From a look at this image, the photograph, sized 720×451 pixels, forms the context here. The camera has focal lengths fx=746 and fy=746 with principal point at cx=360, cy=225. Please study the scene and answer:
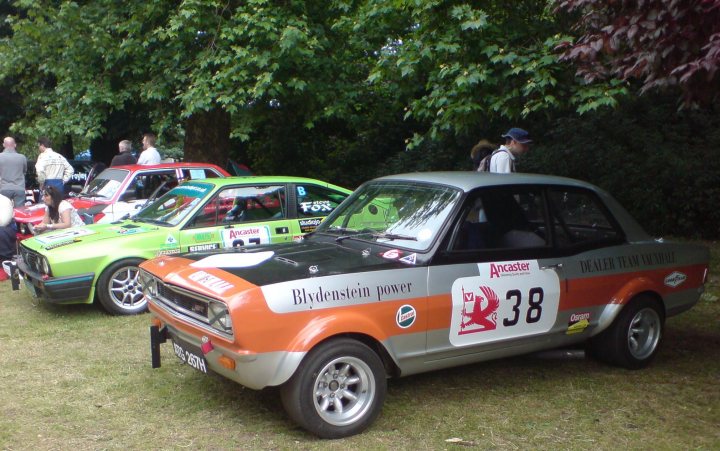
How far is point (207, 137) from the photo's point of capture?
1476 centimetres

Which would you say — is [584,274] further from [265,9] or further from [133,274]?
[265,9]

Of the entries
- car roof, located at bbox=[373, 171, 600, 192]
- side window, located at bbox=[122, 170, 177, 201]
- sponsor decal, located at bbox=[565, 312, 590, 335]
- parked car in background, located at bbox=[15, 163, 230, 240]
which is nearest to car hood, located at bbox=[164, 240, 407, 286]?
car roof, located at bbox=[373, 171, 600, 192]

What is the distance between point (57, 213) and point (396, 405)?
20.6 feet

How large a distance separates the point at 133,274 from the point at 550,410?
475 cm

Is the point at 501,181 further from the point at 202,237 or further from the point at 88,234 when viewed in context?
the point at 88,234

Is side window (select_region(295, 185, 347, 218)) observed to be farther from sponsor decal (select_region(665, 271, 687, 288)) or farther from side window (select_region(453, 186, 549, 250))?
sponsor decal (select_region(665, 271, 687, 288))

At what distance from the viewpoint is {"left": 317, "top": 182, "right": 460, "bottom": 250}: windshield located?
17.8 ft

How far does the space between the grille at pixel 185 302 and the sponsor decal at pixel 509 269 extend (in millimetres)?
2034

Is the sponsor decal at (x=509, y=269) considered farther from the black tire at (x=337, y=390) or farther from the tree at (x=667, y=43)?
the tree at (x=667, y=43)

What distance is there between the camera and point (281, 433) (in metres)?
4.88

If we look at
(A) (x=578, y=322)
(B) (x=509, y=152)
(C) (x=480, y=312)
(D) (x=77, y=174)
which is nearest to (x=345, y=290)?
(C) (x=480, y=312)

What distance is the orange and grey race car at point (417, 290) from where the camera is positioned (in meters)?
4.62

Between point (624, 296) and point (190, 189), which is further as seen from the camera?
point (190, 189)

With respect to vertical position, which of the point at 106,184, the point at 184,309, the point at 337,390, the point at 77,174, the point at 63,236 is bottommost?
the point at 337,390
